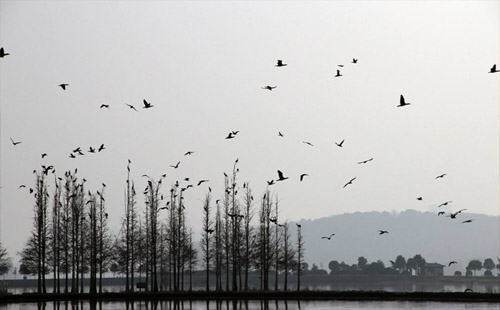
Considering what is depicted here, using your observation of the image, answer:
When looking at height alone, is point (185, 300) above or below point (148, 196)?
below

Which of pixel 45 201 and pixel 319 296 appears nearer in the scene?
pixel 319 296

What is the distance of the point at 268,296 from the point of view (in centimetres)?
6159

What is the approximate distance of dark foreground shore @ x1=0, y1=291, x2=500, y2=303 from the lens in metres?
56.3

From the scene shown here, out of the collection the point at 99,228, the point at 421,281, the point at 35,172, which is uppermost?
the point at 35,172

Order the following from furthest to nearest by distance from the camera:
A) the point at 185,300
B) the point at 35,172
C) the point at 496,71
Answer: the point at 35,172, the point at 185,300, the point at 496,71

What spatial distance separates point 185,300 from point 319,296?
10.9m

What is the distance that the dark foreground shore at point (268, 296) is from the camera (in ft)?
185

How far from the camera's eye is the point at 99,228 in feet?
244

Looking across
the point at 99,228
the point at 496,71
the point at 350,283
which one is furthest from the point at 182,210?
the point at 350,283

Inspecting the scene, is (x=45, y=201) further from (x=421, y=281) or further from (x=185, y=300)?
(x=421, y=281)

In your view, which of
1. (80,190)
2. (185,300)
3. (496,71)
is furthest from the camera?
(80,190)

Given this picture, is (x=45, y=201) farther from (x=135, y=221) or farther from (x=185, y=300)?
(x=185, y=300)

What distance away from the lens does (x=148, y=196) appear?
2965 inches

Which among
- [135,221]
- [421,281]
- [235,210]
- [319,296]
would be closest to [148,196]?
[135,221]
